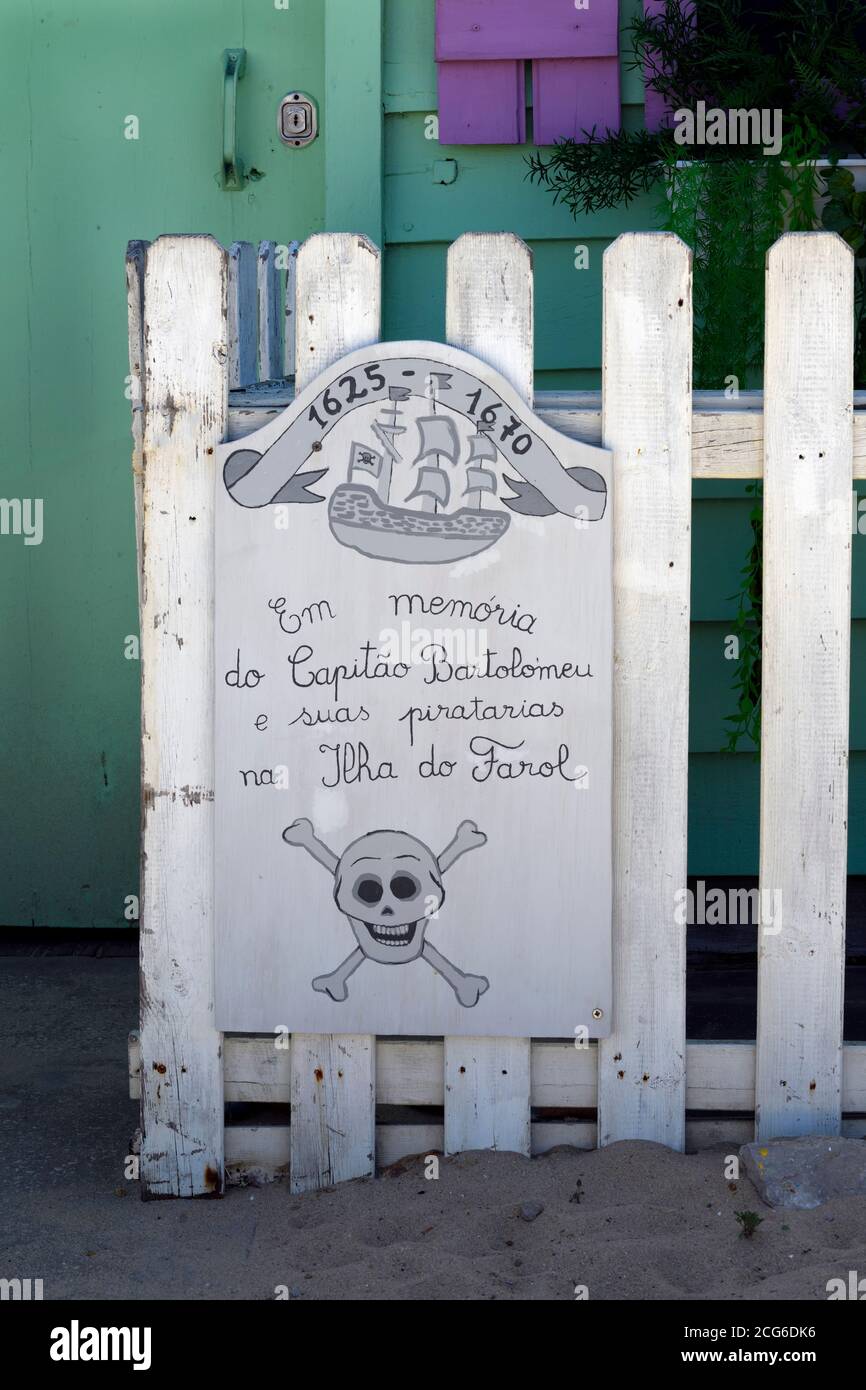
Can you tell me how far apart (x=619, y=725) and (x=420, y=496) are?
1.76ft

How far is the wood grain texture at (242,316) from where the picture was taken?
8.71ft

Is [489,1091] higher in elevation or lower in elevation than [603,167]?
lower

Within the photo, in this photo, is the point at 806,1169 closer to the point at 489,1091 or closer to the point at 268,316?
the point at 489,1091

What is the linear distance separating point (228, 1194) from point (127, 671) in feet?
6.60

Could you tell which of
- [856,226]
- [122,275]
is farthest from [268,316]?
[856,226]

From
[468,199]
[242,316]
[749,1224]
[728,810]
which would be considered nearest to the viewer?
[749,1224]

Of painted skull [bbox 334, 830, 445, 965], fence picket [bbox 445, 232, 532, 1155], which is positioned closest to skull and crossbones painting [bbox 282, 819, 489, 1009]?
painted skull [bbox 334, 830, 445, 965]

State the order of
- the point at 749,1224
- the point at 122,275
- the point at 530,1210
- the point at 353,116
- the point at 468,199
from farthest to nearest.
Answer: the point at 122,275 → the point at 468,199 → the point at 353,116 → the point at 530,1210 → the point at 749,1224

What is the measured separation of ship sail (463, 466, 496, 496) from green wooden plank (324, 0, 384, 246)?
165cm

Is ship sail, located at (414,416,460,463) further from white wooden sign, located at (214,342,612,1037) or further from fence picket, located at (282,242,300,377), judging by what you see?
fence picket, located at (282,242,300,377)

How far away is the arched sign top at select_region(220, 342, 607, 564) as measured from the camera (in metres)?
2.51

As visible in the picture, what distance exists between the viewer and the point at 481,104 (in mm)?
3943
